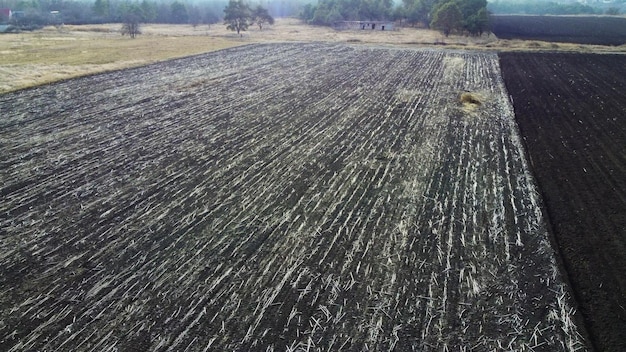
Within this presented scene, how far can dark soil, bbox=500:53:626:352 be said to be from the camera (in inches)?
281

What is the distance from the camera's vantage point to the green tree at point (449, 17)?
1962 inches

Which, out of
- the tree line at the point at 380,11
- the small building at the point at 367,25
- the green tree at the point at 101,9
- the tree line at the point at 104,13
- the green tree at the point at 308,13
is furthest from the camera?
the green tree at the point at 308,13

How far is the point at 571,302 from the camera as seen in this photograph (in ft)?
23.0

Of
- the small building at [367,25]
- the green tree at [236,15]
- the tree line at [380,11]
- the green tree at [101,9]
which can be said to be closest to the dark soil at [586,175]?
the tree line at [380,11]

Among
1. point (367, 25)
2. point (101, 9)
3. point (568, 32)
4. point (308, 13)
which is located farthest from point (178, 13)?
point (568, 32)

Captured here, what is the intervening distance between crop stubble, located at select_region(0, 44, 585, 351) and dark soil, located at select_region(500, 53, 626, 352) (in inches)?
19.5

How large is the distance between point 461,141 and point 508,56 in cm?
2595

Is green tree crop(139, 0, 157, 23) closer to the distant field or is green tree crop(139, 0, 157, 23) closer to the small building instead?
the small building

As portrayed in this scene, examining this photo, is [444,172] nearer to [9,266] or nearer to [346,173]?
[346,173]

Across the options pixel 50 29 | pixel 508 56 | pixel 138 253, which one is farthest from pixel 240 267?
pixel 50 29

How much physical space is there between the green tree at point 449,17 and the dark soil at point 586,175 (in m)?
27.0

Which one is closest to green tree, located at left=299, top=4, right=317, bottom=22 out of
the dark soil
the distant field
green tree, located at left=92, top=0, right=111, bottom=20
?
the distant field

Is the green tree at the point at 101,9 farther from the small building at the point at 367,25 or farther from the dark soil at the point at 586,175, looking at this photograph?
the dark soil at the point at 586,175

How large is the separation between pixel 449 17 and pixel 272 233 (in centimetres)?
5011
